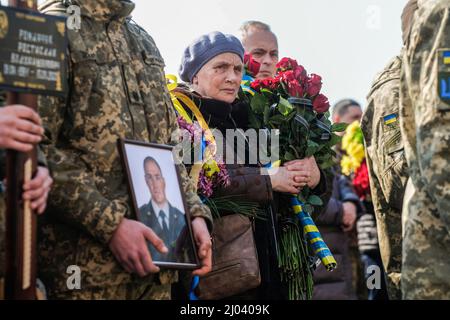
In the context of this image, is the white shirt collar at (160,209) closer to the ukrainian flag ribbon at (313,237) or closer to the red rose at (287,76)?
the ukrainian flag ribbon at (313,237)

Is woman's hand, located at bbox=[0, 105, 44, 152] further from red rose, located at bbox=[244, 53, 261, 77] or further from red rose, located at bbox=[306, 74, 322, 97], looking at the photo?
red rose, located at bbox=[244, 53, 261, 77]

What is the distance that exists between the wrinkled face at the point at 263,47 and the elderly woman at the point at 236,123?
1.37 metres

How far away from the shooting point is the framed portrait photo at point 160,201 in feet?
15.0

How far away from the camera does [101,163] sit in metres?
4.61

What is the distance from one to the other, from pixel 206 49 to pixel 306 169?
102 centimetres

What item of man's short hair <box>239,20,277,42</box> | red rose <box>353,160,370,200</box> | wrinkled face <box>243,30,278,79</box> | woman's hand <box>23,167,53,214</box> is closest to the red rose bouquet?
wrinkled face <box>243,30,278,79</box>

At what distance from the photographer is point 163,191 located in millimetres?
4699

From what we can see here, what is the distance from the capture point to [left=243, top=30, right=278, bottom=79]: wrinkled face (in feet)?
26.8

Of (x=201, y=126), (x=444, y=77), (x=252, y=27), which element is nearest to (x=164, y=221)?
(x=444, y=77)

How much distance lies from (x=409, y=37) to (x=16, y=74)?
1751 mm

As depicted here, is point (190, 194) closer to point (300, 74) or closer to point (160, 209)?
point (160, 209)

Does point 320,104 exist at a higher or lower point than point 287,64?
lower

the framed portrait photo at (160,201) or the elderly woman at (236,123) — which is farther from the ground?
the elderly woman at (236,123)

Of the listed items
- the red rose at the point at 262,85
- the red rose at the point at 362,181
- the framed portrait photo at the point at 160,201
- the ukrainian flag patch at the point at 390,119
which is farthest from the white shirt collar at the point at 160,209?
the red rose at the point at 362,181
